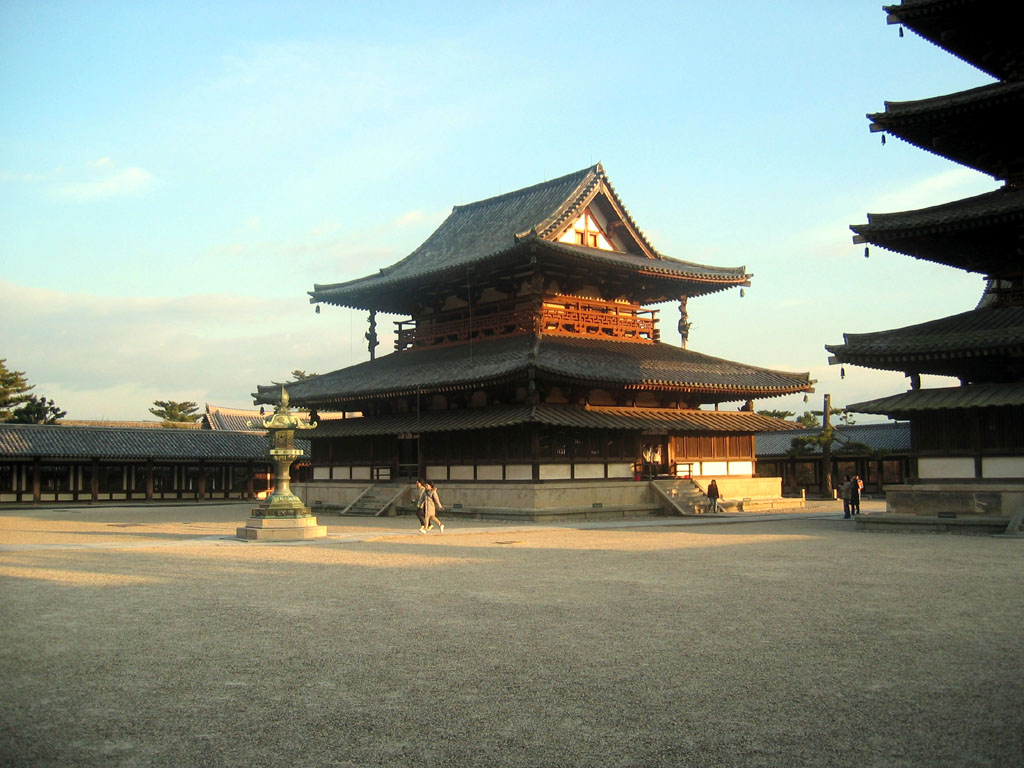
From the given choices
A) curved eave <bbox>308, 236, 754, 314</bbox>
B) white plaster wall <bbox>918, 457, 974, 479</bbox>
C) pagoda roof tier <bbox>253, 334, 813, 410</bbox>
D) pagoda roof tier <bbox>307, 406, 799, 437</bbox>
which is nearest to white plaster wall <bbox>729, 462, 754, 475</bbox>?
pagoda roof tier <bbox>307, 406, 799, 437</bbox>

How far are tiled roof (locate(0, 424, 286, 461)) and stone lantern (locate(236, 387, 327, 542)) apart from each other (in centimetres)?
2862

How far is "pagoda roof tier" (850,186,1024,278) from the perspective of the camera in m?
24.9

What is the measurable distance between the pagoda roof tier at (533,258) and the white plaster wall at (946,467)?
51.1 ft

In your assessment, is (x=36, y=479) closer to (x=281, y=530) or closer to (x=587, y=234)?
(x=281, y=530)

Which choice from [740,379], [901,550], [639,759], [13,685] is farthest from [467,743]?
[740,379]

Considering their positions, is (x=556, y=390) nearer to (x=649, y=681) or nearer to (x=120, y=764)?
(x=649, y=681)

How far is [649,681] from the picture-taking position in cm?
848

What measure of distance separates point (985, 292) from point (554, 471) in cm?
1533

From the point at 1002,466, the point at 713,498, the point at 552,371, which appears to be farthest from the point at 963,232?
the point at 713,498

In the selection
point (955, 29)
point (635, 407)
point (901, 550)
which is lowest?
point (901, 550)

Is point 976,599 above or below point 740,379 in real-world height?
below

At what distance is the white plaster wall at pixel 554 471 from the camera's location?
34.2m

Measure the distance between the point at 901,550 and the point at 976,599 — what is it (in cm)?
801

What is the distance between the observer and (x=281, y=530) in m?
24.9
